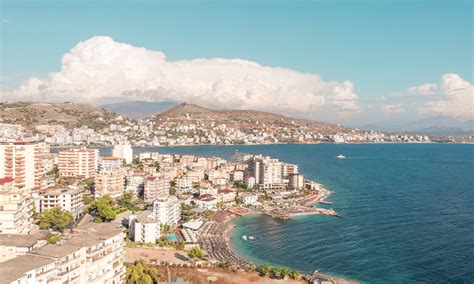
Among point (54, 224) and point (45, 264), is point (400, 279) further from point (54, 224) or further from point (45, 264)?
point (54, 224)

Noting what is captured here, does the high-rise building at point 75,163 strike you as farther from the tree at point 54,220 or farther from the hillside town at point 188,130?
the hillside town at point 188,130

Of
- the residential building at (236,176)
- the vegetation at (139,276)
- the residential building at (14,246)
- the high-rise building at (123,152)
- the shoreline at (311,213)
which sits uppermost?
the high-rise building at (123,152)

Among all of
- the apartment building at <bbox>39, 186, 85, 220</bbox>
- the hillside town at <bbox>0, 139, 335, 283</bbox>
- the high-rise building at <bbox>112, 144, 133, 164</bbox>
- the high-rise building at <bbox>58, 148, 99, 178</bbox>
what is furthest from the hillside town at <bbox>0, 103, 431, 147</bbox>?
the apartment building at <bbox>39, 186, 85, 220</bbox>

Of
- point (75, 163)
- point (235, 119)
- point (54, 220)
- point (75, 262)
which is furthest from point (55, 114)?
point (75, 262)

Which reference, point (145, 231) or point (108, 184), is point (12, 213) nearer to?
point (145, 231)

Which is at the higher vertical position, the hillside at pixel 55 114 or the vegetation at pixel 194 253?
the hillside at pixel 55 114

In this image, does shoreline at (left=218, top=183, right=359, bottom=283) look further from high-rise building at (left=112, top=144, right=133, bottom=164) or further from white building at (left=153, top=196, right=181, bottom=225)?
high-rise building at (left=112, top=144, right=133, bottom=164)

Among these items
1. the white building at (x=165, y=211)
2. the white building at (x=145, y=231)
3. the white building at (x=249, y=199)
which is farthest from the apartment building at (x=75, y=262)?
the white building at (x=249, y=199)
